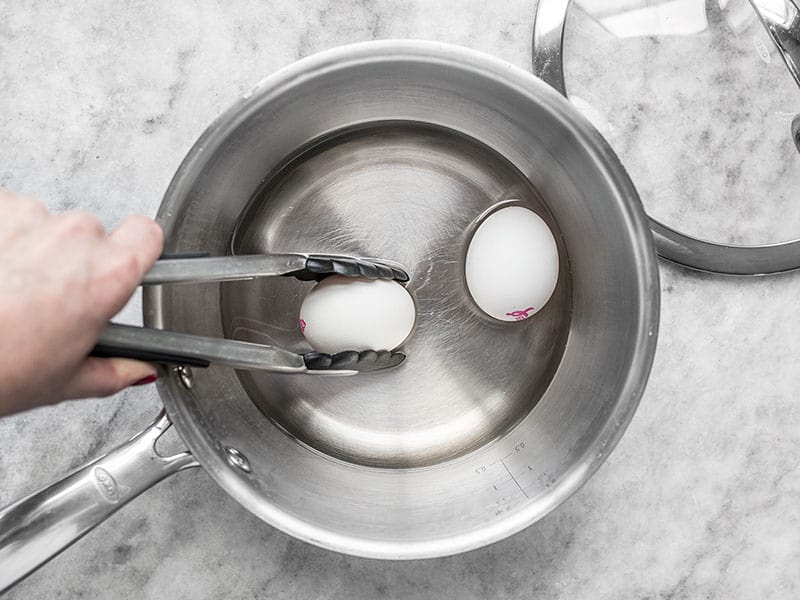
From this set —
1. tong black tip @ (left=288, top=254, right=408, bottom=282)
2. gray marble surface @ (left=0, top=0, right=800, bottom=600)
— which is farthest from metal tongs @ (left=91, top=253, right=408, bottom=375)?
gray marble surface @ (left=0, top=0, right=800, bottom=600)

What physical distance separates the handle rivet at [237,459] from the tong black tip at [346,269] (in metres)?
0.17

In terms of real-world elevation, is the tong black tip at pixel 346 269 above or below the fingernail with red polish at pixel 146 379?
below

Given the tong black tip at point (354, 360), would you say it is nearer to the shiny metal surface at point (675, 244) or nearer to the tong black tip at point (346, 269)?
the tong black tip at point (346, 269)

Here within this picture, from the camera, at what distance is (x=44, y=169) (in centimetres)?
77

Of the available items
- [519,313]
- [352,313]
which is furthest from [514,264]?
[352,313]

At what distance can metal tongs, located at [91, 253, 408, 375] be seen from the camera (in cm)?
49

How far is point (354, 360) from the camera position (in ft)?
2.16

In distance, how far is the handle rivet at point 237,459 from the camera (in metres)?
0.62

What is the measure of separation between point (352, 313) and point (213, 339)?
0.17 m

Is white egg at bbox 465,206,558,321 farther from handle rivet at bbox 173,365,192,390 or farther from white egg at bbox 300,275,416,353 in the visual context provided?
handle rivet at bbox 173,365,192,390

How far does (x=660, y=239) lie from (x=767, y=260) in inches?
4.9

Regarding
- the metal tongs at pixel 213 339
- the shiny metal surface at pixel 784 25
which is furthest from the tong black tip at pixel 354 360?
the shiny metal surface at pixel 784 25

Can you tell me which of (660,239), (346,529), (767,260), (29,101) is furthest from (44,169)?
(767,260)

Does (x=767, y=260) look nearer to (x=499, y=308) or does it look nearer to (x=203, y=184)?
(x=499, y=308)
